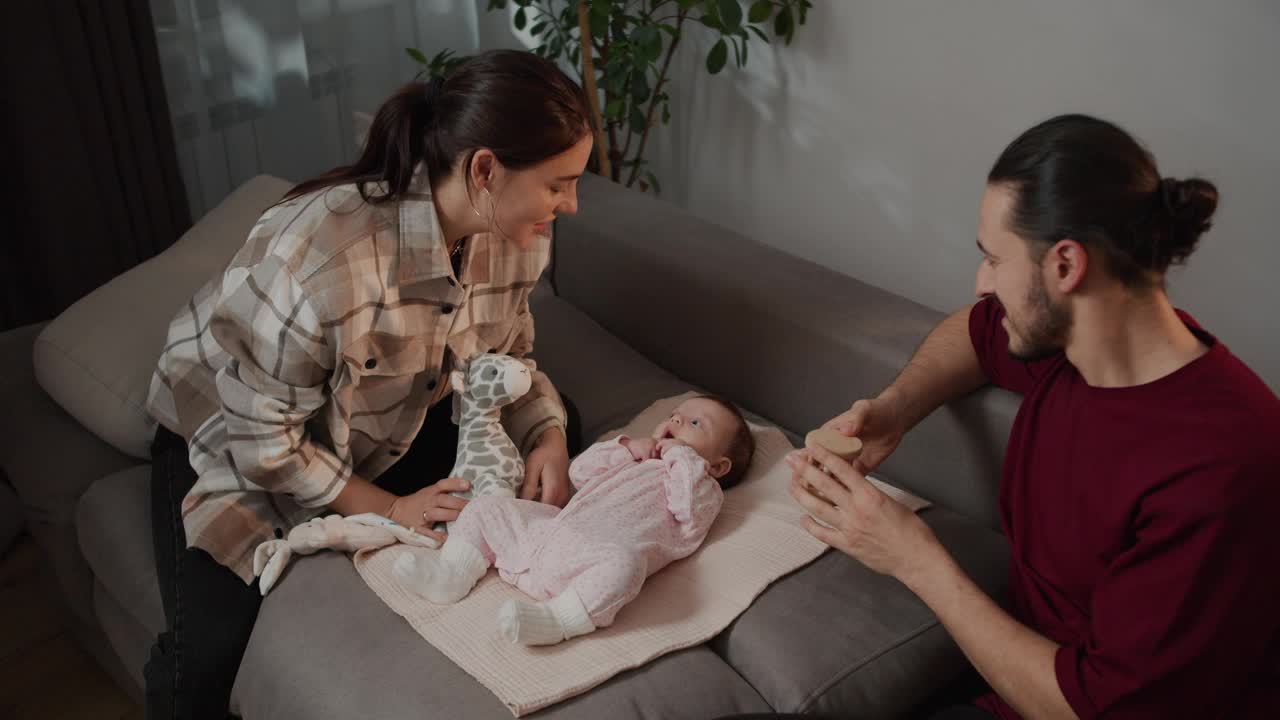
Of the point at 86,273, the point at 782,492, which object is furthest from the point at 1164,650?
the point at 86,273

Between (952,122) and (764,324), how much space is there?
0.71 m

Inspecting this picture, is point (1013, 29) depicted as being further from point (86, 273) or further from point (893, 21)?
point (86, 273)

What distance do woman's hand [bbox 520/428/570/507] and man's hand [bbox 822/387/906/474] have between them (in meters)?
0.47

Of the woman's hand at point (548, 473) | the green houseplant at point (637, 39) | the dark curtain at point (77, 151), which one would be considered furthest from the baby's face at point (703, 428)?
the dark curtain at point (77, 151)

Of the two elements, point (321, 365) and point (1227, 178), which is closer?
point (321, 365)

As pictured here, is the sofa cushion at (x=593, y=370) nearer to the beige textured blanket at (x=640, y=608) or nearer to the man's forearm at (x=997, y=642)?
the beige textured blanket at (x=640, y=608)

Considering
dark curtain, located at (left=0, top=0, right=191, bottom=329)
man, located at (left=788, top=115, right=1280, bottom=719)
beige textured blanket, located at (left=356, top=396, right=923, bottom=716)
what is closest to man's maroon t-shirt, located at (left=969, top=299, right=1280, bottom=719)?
man, located at (left=788, top=115, right=1280, bottom=719)

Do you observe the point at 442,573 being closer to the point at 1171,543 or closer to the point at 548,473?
the point at 548,473

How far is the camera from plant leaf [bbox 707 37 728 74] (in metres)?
2.50

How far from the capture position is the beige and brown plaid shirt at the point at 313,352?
154 cm

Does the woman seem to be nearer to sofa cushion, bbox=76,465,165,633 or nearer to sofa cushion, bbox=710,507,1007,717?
sofa cushion, bbox=76,465,165,633

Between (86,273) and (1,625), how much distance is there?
846 millimetres

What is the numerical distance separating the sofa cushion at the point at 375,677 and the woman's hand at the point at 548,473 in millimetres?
341

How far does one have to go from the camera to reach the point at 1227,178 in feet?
6.45
